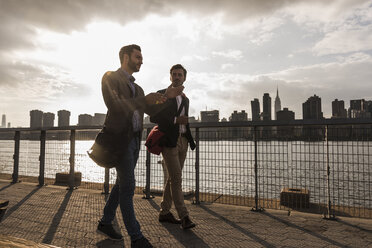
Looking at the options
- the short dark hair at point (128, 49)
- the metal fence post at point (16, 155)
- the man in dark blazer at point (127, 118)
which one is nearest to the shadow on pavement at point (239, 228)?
the man in dark blazer at point (127, 118)

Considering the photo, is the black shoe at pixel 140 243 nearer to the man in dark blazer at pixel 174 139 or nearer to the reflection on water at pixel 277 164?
the man in dark blazer at pixel 174 139

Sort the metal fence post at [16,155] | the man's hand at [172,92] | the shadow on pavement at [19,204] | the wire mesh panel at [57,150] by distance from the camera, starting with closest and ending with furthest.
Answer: the man's hand at [172,92]
the shadow on pavement at [19,204]
the wire mesh panel at [57,150]
the metal fence post at [16,155]

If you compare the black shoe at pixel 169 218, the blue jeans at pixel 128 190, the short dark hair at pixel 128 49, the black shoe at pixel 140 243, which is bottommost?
the black shoe at pixel 169 218

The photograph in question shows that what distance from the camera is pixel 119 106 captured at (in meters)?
2.55

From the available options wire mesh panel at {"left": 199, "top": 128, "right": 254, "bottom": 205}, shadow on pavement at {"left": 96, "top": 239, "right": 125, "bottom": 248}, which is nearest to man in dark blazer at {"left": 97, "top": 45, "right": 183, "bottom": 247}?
shadow on pavement at {"left": 96, "top": 239, "right": 125, "bottom": 248}

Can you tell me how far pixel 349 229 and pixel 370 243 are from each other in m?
0.48

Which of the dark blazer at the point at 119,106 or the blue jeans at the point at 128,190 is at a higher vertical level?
the dark blazer at the point at 119,106

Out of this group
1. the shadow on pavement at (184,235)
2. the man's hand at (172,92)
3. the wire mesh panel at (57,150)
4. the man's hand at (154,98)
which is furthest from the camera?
the wire mesh panel at (57,150)

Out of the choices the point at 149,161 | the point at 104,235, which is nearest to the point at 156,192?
the point at 149,161

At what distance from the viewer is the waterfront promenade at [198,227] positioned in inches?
115

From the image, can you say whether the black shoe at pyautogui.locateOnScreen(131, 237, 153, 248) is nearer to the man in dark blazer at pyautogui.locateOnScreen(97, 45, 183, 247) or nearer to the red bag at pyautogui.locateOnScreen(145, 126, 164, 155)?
the man in dark blazer at pyautogui.locateOnScreen(97, 45, 183, 247)

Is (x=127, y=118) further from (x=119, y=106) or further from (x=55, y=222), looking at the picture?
(x=55, y=222)

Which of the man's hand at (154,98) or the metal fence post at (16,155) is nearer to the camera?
the man's hand at (154,98)

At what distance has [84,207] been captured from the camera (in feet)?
14.5
